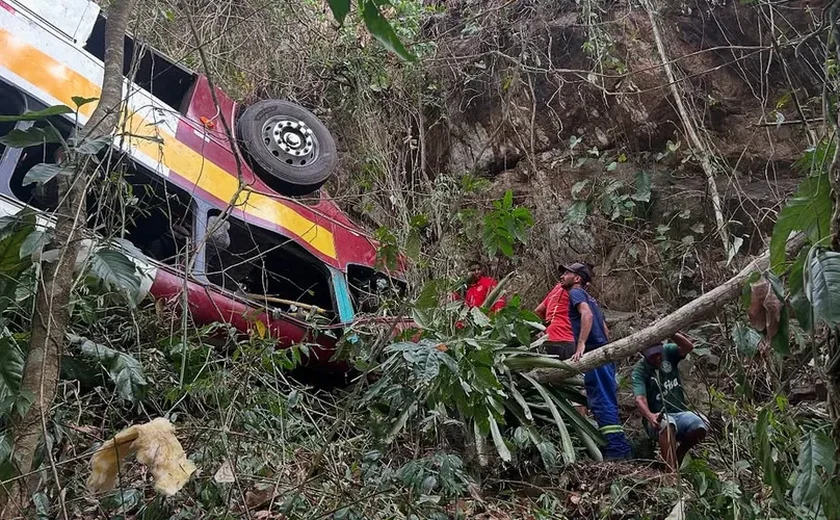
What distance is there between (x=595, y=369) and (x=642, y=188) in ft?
9.00

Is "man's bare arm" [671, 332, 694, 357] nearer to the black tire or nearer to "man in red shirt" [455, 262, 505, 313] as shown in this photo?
"man in red shirt" [455, 262, 505, 313]

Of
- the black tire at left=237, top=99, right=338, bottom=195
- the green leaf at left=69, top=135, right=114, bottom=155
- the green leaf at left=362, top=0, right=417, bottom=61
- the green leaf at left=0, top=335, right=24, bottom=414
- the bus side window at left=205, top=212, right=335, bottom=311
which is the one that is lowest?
the bus side window at left=205, top=212, right=335, bottom=311

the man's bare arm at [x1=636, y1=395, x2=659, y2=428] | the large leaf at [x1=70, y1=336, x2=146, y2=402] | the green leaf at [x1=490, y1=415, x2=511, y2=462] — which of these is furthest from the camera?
the man's bare arm at [x1=636, y1=395, x2=659, y2=428]

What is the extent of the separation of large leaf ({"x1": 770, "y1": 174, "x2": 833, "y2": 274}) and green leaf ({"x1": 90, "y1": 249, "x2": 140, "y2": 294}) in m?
1.68

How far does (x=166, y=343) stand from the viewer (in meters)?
3.25

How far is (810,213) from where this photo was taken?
60.6 inches

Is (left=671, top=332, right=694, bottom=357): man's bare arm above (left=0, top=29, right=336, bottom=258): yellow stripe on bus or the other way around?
above

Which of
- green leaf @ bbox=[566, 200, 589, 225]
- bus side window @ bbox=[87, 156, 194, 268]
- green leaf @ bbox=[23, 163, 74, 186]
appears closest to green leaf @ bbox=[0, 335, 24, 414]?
green leaf @ bbox=[23, 163, 74, 186]

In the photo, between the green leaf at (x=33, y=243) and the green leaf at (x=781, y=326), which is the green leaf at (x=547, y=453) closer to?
the green leaf at (x=781, y=326)

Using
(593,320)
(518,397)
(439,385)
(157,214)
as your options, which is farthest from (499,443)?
(157,214)

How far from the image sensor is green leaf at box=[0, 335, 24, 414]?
1.66 meters

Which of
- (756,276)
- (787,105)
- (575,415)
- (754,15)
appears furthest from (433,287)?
(754,15)

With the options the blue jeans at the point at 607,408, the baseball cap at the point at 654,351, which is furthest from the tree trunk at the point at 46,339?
the baseball cap at the point at 654,351

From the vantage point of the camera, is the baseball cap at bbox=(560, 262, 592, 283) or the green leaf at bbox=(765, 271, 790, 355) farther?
the baseball cap at bbox=(560, 262, 592, 283)
